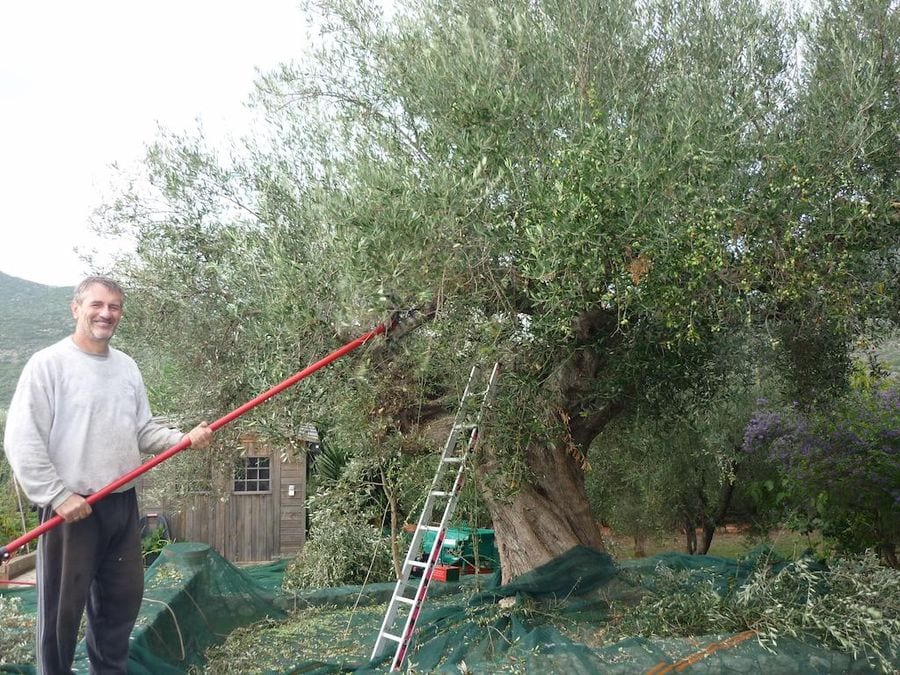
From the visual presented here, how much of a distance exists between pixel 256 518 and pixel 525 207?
13295 millimetres

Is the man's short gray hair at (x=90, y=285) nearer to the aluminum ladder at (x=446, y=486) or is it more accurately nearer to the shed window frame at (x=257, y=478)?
the aluminum ladder at (x=446, y=486)

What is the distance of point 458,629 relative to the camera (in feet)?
24.1

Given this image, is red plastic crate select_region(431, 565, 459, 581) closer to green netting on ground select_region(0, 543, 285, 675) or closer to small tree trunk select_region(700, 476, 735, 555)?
green netting on ground select_region(0, 543, 285, 675)

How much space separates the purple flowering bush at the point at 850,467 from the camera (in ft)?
36.2

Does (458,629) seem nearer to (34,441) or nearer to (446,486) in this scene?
(446,486)

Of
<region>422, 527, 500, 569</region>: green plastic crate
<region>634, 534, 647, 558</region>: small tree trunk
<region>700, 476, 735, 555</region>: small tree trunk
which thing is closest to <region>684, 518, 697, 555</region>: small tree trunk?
<region>700, 476, 735, 555</region>: small tree trunk

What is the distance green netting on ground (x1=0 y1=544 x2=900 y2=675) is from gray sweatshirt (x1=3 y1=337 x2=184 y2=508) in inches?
65.7

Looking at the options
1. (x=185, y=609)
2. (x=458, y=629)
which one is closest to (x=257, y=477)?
(x=185, y=609)

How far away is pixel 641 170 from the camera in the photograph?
19.4 feet

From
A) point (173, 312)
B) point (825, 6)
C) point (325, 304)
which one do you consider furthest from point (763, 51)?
point (173, 312)

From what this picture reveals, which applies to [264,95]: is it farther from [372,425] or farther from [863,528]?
[863,528]

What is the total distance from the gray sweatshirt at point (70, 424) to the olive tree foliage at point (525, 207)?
1681 mm

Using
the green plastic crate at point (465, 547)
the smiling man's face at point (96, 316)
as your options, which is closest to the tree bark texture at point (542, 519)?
the green plastic crate at point (465, 547)

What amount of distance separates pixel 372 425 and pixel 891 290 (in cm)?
439
